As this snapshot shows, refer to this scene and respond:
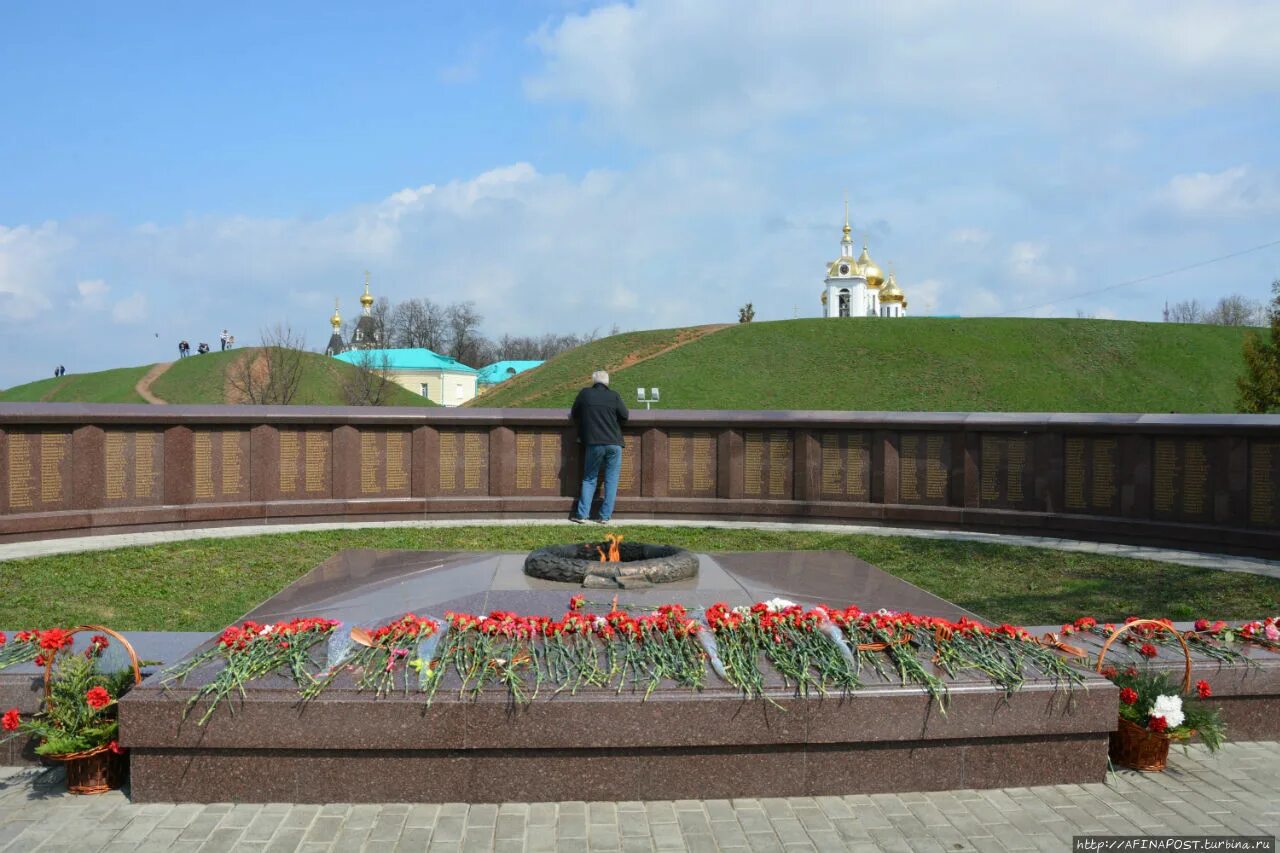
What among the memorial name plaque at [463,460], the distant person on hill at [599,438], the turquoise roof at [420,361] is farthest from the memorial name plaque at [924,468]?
the turquoise roof at [420,361]

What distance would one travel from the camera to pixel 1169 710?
4.48 m

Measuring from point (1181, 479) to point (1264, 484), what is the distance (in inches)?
31.0

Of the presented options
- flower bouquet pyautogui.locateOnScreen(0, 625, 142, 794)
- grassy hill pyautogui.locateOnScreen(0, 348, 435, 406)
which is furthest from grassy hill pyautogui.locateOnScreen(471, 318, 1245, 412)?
flower bouquet pyautogui.locateOnScreen(0, 625, 142, 794)

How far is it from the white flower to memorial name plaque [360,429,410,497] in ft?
32.5

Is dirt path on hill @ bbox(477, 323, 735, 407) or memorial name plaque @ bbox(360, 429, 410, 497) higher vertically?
dirt path on hill @ bbox(477, 323, 735, 407)

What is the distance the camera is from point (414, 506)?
12.8m

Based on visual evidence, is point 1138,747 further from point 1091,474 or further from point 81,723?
point 1091,474

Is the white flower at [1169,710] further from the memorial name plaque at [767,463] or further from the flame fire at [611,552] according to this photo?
the memorial name plaque at [767,463]

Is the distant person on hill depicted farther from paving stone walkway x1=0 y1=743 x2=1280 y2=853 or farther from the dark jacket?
paving stone walkway x1=0 y1=743 x2=1280 y2=853

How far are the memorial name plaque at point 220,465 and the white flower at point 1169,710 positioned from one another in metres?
10.4

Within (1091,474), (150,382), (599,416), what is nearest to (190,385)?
(150,382)

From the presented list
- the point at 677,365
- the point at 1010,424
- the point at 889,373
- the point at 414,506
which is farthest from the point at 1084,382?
the point at 414,506

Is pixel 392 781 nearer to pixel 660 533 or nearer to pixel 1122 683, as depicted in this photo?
pixel 1122 683

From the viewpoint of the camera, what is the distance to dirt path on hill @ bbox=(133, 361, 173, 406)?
2229 inches
